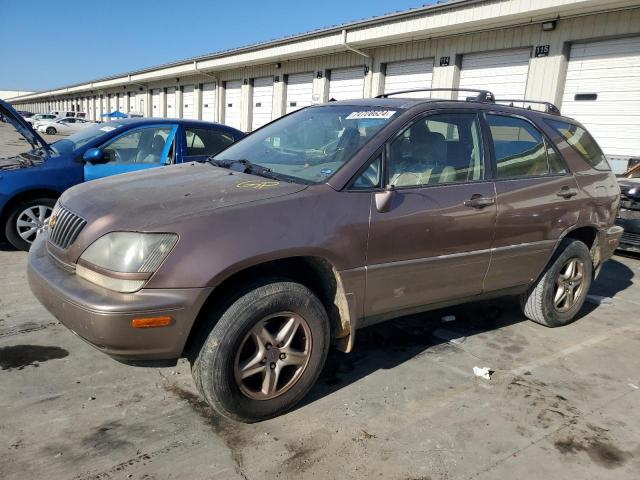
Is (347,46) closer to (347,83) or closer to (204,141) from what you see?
(347,83)

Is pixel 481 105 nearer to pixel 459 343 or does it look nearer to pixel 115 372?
pixel 459 343

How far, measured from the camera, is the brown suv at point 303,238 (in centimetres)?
241

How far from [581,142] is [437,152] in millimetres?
1880

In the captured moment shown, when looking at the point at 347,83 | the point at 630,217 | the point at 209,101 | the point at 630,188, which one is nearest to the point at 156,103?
the point at 209,101

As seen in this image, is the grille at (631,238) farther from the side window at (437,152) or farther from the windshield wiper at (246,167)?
the windshield wiper at (246,167)

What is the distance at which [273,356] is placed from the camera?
2729mm

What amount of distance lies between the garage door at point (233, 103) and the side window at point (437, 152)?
19930mm

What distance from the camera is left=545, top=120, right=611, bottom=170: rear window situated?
4309mm

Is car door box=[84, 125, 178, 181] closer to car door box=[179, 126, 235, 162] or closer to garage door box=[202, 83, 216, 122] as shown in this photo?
car door box=[179, 126, 235, 162]

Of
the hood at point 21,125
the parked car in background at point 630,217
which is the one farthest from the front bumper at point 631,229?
the hood at point 21,125

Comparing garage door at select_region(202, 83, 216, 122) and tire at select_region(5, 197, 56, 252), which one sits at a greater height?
garage door at select_region(202, 83, 216, 122)

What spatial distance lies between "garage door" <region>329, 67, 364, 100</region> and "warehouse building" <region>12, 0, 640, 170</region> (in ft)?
0.11

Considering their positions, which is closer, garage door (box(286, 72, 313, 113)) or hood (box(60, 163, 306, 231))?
hood (box(60, 163, 306, 231))

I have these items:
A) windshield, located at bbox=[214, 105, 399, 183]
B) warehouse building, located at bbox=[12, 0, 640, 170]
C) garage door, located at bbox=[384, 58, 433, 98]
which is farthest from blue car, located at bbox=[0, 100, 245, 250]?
garage door, located at bbox=[384, 58, 433, 98]
